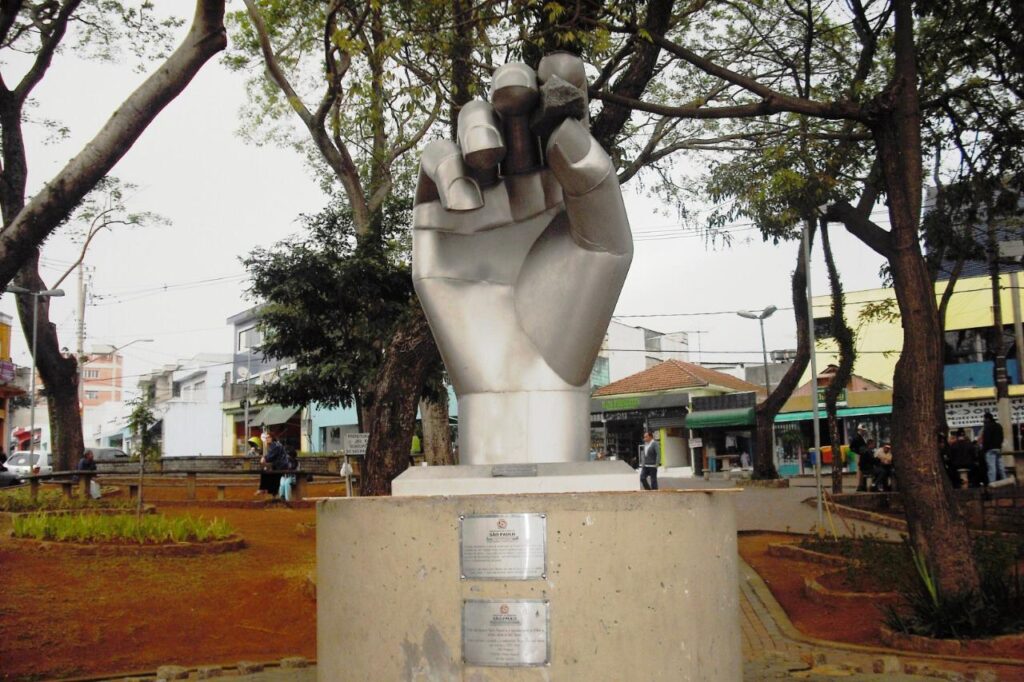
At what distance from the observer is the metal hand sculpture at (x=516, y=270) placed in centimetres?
496

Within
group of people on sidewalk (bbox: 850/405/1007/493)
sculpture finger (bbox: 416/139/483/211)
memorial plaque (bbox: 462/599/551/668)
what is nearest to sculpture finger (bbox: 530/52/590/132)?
sculpture finger (bbox: 416/139/483/211)

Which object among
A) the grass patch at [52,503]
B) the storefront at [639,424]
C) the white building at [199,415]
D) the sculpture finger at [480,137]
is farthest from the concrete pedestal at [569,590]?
the white building at [199,415]

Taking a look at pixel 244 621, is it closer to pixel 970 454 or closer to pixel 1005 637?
pixel 1005 637

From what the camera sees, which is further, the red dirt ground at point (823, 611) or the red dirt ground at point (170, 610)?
the red dirt ground at point (170, 610)

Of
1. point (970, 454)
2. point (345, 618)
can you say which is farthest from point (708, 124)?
point (345, 618)

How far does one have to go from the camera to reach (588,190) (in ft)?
16.0

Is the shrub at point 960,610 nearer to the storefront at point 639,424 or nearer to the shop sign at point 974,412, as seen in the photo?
the shop sign at point 974,412

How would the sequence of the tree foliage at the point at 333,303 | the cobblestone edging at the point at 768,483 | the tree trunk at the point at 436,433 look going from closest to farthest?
the tree foliage at the point at 333,303 → the tree trunk at the point at 436,433 → the cobblestone edging at the point at 768,483

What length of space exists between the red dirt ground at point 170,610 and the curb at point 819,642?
13cm

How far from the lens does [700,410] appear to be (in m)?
37.6

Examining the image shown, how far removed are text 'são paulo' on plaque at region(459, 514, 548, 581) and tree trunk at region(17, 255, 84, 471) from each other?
1663 centimetres

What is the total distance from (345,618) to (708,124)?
13.5 meters

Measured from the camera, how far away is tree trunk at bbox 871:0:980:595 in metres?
7.88

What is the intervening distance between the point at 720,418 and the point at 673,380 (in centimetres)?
436
